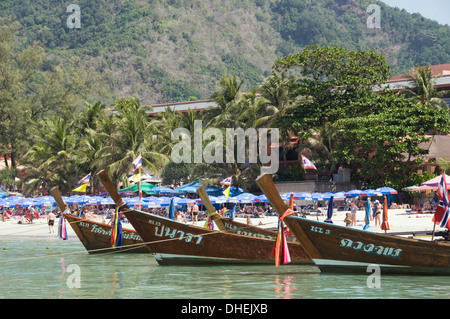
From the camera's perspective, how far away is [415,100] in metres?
56.8

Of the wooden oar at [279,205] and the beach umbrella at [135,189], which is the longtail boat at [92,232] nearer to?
the wooden oar at [279,205]

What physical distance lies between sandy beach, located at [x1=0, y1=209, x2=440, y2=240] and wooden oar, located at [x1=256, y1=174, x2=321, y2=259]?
38.7 ft

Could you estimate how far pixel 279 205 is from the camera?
19.1 metres

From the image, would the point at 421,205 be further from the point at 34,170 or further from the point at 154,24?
the point at 154,24

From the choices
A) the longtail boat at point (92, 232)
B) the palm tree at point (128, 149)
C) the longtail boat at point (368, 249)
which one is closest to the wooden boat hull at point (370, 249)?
the longtail boat at point (368, 249)

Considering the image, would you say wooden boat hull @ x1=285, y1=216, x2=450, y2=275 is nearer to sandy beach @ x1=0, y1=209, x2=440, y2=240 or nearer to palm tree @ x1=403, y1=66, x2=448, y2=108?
sandy beach @ x1=0, y1=209, x2=440, y2=240

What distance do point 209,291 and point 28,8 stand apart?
19344 centimetres

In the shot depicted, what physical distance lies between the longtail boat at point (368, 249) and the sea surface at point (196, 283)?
1.54 ft

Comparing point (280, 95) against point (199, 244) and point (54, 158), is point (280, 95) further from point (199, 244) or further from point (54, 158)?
point (199, 244)

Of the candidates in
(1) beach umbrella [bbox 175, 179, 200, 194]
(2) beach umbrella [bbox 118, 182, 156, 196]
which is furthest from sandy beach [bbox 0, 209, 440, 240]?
(1) beach umbrella [bbox 175, 179, 200, 194]

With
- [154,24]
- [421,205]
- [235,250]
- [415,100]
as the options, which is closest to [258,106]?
[415,100]

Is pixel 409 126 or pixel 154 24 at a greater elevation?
pixel 154 24

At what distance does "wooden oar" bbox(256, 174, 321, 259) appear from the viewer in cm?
1839

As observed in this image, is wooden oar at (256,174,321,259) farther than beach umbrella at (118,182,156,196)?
No
